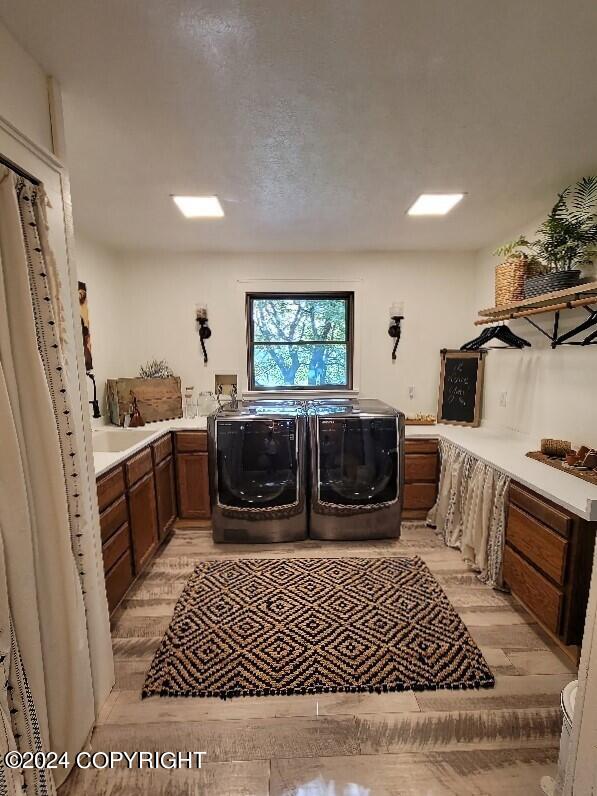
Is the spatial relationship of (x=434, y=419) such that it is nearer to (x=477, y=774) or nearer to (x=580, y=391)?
(x=580, y=391)

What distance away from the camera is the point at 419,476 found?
2.92 meters

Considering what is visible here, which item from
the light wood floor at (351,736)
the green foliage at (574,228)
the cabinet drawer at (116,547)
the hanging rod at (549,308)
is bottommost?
the light wood floor at (351,736)

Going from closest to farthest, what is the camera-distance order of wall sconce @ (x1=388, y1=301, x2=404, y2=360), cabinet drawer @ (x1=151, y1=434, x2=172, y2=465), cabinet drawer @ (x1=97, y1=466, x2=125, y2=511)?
cabinet drawer @ (x1=97, y1=466, x2=125, y2=511), cabinet drawer @ (x1=151, y1=434, x2=172, y2=465), wall sconce @ (x1=388, y1=301, x2=404, y2=360)

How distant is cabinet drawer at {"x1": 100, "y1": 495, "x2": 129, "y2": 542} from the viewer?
177 cm

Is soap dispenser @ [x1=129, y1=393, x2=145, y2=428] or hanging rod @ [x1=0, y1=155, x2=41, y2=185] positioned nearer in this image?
hanging rod @ [x1=0, y1=155, x2=41, y2=185]

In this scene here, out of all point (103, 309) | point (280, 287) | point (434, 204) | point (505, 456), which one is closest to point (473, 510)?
point (505, 456)

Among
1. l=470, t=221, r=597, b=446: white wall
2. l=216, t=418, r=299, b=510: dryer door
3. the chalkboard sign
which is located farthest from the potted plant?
l=216, t=418, r=299, b=510: dryer door

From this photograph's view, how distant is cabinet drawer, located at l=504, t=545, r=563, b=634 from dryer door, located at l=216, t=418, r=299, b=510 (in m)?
1.40

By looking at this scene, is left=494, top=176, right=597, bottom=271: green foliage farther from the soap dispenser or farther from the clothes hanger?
the soap dispenser

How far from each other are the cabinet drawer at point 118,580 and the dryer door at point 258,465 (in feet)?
2.58

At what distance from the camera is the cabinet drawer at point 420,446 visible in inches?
113

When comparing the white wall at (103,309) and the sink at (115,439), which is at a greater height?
the white wall at (103,309)

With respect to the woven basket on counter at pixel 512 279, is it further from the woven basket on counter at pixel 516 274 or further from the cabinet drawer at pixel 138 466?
the cabinet drawer at pixel 138 466

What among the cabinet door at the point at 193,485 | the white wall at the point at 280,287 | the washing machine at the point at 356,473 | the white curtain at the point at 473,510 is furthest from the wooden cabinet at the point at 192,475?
the white curtain at the point at 473,510
